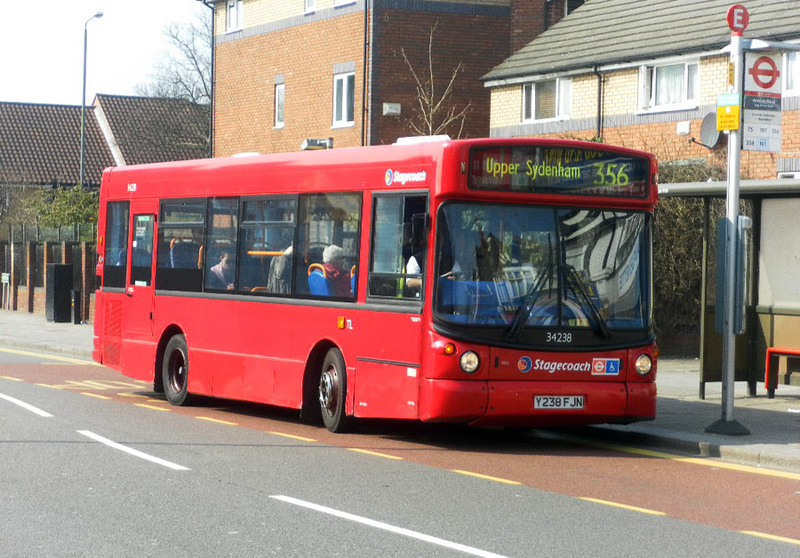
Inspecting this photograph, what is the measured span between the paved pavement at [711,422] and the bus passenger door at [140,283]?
6.26 m

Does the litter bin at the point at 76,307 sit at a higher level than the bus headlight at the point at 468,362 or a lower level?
lower

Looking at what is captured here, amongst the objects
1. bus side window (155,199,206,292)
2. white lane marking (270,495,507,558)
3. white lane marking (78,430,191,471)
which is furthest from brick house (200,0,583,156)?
white lane marking (270,495,507,558)

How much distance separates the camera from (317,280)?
14156 millimetres

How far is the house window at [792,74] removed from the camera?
27812 millimetres

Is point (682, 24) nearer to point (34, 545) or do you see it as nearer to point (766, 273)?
point (766, 273)

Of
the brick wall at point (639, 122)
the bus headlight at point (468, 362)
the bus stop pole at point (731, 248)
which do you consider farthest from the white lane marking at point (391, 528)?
the brick wall at point (639, 122)

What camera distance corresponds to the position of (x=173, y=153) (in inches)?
3000

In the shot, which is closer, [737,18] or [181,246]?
[737,18]

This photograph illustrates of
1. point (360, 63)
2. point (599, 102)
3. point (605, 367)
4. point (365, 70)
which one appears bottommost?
point (605, 367)

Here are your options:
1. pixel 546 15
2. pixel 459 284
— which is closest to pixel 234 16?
pixel 546 15

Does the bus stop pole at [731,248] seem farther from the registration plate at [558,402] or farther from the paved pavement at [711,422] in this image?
the registration plate at [558,402]

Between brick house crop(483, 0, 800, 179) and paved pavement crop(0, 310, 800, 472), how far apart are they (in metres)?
8.36

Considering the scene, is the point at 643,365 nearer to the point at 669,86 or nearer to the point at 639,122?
the point at 669,86

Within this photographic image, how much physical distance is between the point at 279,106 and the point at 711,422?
1106 inches
